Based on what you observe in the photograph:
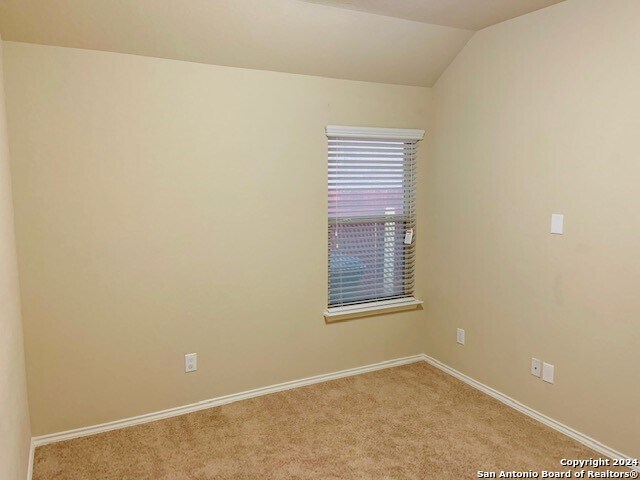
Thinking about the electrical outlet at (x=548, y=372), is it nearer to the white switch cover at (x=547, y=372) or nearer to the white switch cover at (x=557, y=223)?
the white switch cover at (x=547, y=372)

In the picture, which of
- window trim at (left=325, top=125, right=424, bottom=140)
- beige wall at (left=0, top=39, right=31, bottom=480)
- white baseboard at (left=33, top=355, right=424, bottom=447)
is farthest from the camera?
window trim at (left=325, top=125, right=424, bottom=140)

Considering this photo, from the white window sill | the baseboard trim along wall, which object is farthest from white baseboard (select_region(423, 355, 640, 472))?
the white window sill

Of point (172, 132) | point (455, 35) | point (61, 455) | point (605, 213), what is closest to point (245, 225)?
point (172, 132)

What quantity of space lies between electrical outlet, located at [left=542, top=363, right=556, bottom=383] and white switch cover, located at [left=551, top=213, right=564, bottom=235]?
828 mm

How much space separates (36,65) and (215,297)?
1.66 m

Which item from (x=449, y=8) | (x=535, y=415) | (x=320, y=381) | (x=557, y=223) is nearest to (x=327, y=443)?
(x=320, y=381)

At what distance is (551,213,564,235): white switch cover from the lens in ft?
9.09

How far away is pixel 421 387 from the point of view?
3439 mm

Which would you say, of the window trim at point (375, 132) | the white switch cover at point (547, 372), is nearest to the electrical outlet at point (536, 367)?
the white switch cover at point (547, 372)

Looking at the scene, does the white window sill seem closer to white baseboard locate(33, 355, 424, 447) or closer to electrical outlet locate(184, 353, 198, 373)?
white baseboard locate(33, 355, 424, 447)

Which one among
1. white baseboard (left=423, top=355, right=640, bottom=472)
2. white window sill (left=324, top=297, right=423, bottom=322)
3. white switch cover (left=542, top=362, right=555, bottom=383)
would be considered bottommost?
white baseboard (left=423, top=355, right=640, bottom=472)

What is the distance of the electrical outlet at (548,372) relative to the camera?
2.88m

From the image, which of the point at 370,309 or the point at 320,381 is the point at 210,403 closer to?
the point at 320,381

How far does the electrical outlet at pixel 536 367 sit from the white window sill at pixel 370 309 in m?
1.05
